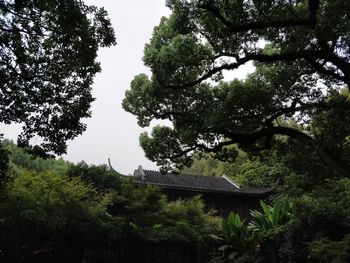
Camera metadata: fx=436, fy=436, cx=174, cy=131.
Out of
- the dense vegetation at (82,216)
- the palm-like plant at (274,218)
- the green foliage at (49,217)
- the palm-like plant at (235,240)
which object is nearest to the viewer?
the green foliage at (49,217)

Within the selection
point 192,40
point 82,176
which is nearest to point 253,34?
point 192,40

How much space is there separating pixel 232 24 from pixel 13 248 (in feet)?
25.3

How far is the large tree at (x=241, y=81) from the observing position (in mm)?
8469

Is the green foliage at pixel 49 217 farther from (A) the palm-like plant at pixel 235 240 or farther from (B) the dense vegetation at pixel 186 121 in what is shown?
(A) the palm-like plant at pixel 235 240

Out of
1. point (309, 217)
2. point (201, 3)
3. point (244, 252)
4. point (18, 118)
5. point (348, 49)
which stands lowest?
point (244, 252)

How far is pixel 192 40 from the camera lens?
10273 mm

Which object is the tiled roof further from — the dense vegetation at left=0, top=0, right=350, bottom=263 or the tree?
the tree

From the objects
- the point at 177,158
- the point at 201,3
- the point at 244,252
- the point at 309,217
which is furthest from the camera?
the point at 244,252

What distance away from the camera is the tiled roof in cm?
2462

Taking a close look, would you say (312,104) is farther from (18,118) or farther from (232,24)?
(18,118)

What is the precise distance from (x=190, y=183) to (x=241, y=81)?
49.4 feet

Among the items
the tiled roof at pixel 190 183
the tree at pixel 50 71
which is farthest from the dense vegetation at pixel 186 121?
the tiled roof at pixel 190 183

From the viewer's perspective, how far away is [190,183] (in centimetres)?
2566

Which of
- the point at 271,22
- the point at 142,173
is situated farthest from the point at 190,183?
the point at 271,22
